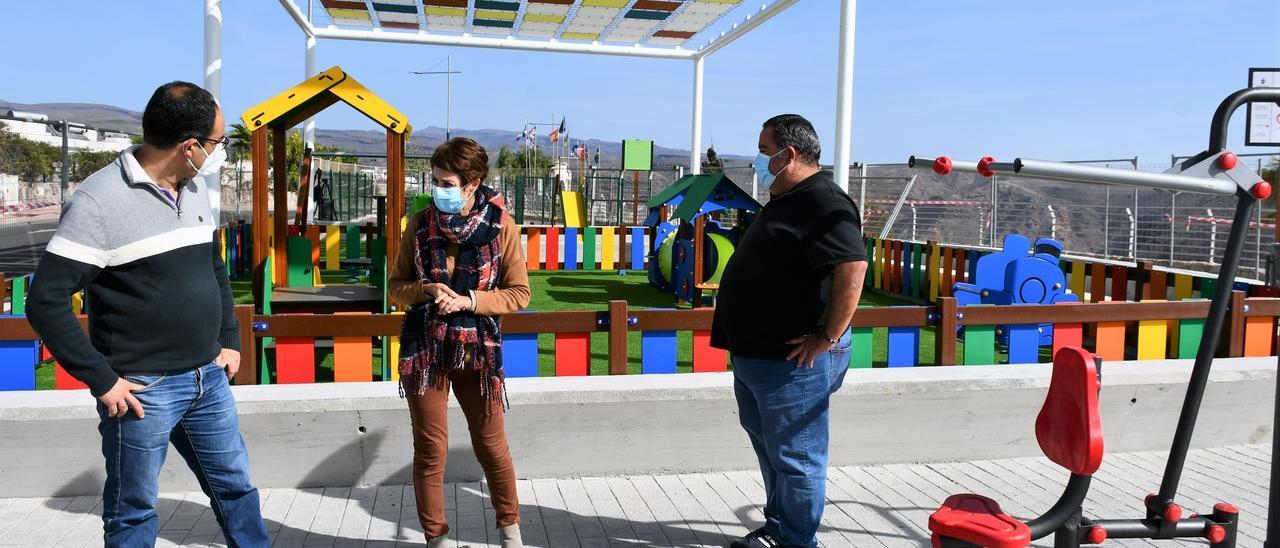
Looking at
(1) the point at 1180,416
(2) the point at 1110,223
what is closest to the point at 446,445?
(1) the point at 1180,416

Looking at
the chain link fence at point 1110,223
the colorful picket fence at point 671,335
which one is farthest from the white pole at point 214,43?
the chain link fence at point 1110,223

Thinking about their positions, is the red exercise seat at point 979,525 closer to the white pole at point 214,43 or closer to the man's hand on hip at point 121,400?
the man's hand on hip at point 121,400

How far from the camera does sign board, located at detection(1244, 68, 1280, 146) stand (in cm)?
893

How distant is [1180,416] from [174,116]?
10.2 ft

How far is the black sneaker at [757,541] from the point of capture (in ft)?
13.7

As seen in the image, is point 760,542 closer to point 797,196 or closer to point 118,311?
point 797,196

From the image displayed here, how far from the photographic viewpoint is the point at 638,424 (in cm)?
530

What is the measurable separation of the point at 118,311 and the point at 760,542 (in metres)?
2.57

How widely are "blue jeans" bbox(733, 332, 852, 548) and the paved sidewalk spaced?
63 cm

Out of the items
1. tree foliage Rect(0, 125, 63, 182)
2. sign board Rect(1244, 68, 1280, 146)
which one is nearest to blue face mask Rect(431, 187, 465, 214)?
sign board Rect(1244, 68, 1280, 146)

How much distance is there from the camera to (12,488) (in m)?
4.77

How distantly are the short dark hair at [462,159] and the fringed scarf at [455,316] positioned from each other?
0.11 meters

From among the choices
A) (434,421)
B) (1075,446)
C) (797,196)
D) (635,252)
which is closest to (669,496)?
(434,421)

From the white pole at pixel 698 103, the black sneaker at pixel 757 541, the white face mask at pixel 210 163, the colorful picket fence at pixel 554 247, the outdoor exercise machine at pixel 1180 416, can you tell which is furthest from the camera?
the white pole at pixel 698 103
